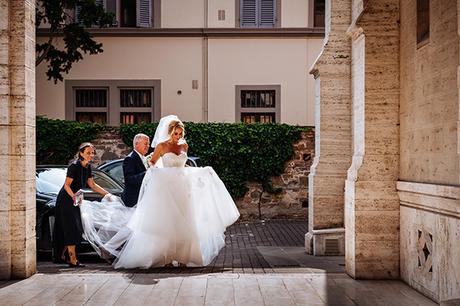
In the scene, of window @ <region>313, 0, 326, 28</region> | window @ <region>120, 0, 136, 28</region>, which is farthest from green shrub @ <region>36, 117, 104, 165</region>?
window @ <region>313, 0, 326, 28</region>

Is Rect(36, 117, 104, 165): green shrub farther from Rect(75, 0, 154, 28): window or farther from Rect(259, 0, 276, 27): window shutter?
Rect(259, 0, 276, 27): window shutter

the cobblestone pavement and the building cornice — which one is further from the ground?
the building cornice

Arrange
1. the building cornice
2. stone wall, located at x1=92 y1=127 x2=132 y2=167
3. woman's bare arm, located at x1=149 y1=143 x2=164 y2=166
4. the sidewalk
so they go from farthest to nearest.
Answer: the building cornice < stone wall, located at x1=92 y1=127 x2=132 y2=167 < woman's bare arm, located at x1=149 y1=143 x2=164 y2=166 < the sidewalk

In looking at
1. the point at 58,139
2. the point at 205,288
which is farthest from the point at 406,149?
the point at 58,139

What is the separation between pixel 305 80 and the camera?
22266 millimetres

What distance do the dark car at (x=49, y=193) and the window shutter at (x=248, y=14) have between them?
11.4 meters

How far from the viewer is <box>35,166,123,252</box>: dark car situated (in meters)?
10.6

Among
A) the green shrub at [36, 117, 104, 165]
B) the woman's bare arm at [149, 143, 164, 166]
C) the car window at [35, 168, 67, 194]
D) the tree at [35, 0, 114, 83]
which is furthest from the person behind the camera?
the tree at [35, 0, 114, 83]

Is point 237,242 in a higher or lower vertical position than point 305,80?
lower

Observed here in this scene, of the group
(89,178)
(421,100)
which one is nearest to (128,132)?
(89,178)

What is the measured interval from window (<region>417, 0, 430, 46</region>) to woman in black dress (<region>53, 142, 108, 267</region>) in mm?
5223

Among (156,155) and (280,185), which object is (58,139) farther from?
(156,155)

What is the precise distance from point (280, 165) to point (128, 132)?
4.52 m

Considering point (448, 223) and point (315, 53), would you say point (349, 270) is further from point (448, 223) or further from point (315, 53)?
point (315, 53)
